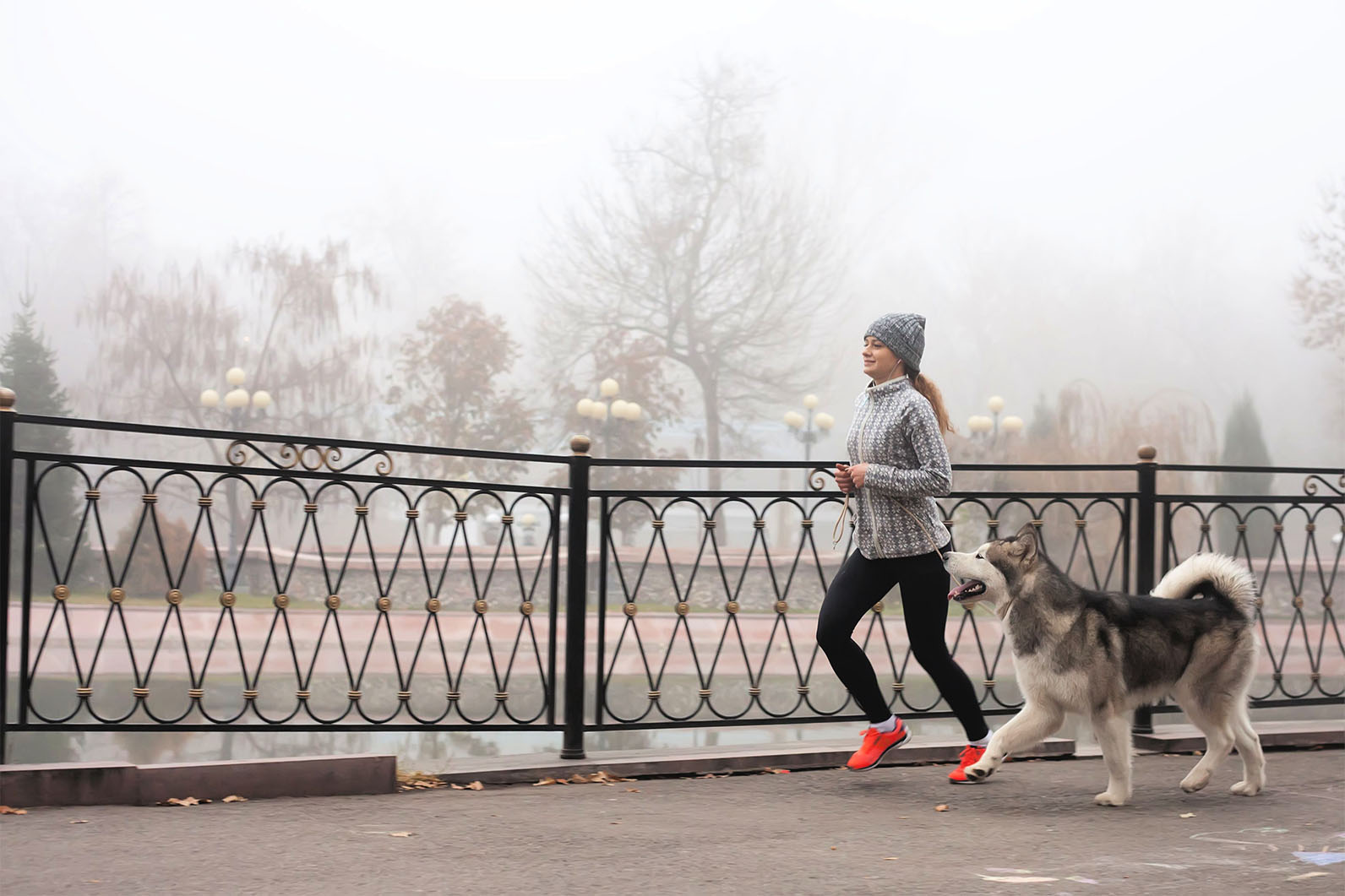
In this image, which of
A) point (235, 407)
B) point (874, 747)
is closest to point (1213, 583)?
point (874, 747)

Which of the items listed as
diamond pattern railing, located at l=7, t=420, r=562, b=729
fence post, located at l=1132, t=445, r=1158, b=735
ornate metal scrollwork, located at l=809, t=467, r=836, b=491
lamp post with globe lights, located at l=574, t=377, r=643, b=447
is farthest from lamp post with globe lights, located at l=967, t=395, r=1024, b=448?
ornate metal scrollwork, located at l=809, t=467, r=836, b=491

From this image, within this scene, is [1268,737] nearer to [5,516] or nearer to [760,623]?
[5,516]

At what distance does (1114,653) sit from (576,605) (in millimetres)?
2211

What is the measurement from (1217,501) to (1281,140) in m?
52.7

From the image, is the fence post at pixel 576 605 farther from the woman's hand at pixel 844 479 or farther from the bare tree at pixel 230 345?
the bare tree at pixel 230 345

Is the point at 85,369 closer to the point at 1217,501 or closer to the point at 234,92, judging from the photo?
the point at 234,92

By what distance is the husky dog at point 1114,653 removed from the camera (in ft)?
14.5

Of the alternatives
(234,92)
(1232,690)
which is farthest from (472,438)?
(1232,690)

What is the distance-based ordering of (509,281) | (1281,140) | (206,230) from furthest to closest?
1. (1281,140)
2. (509,281)
3. (206,230)

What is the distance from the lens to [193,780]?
4.35 meters

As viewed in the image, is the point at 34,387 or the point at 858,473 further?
the point at 34,387

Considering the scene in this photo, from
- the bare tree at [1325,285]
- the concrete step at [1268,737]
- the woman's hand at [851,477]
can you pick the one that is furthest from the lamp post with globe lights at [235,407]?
the bare tree at [1325,285]

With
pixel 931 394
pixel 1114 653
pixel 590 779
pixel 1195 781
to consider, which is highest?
pixel 931 394

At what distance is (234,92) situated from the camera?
4922cm
